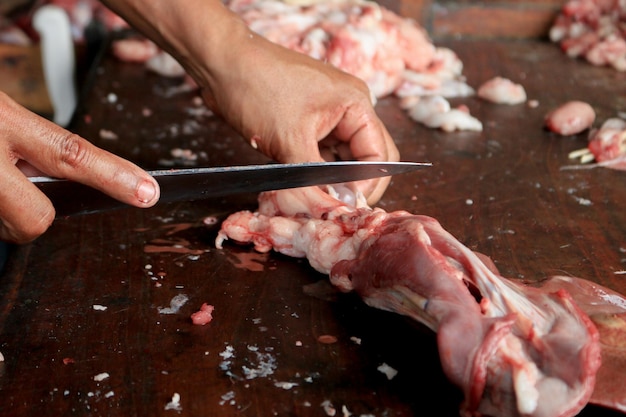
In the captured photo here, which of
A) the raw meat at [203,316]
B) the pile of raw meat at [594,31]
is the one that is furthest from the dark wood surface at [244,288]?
the pile of raw meat at [594,31]

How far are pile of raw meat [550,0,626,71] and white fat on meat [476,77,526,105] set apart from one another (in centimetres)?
69

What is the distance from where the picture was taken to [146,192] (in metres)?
1.89

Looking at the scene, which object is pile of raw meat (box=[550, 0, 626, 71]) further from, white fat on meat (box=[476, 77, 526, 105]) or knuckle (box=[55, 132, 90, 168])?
knuckle (box=[55, 132, 90, 168])

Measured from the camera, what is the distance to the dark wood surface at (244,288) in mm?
1767

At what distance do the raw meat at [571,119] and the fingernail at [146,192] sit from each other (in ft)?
6.25

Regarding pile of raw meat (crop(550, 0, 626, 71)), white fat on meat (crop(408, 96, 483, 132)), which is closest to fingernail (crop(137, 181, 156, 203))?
white fat on meat (crop(408, 96, 483, 132))

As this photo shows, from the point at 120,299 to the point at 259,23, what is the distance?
1.85 meters

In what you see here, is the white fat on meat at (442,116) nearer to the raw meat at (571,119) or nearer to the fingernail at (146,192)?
the raw meat at (571,119)

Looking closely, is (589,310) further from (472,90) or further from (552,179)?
(472,90)

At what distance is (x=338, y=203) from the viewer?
2.32 metres

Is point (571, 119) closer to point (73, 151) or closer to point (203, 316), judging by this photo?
point (203, 316)

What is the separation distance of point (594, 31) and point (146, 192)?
3.14 metres

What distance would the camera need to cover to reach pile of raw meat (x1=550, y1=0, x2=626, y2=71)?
3.98 meters

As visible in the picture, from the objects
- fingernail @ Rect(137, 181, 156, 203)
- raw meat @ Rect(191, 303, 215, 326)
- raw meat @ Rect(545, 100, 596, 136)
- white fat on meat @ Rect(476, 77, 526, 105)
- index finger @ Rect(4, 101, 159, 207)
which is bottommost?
white fat on meat @ Rect(476, 77, 526, 105)
